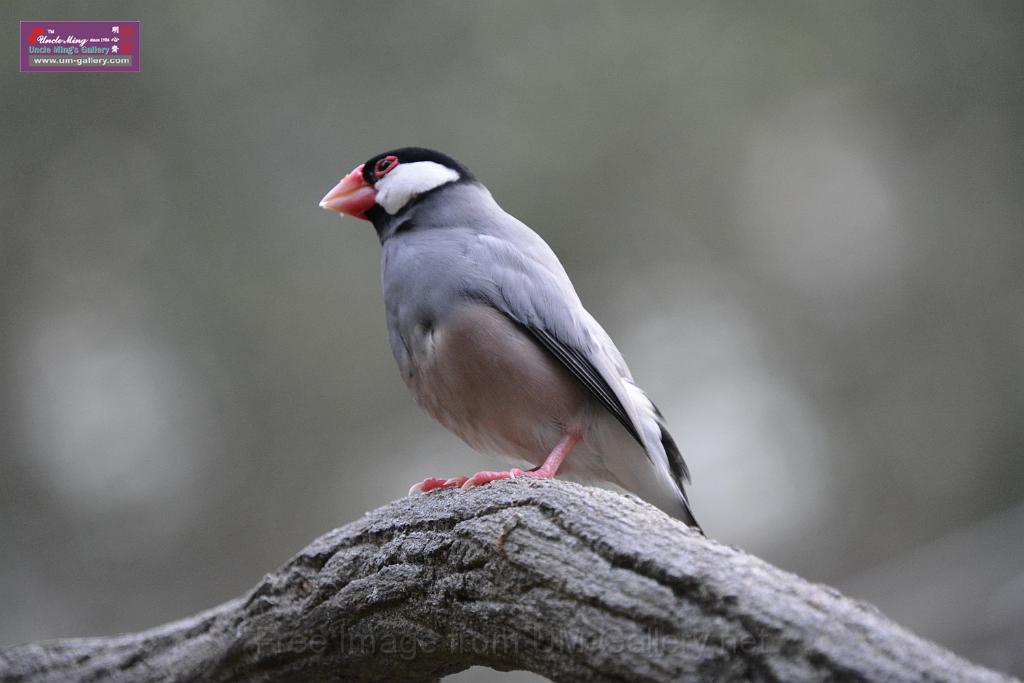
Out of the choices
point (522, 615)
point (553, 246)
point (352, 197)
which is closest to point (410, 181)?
point (352, 197)

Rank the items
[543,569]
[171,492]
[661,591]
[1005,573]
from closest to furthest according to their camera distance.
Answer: [661,591]
[543,569]
[1005,573]
[171,492]

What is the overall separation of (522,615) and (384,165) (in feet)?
5.75

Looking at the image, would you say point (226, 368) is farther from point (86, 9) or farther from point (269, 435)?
point (86, 9)

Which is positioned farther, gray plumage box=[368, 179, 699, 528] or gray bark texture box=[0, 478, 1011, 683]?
gray plumage box=[368, 179, 699, 528]

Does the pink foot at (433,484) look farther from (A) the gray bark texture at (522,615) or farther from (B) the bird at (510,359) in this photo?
(A) the gray bark texture at (522,615)

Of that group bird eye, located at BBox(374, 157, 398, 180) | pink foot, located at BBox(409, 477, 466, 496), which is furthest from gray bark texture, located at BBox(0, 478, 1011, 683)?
bird eye, located at BBox(374, 157, 398, 180)

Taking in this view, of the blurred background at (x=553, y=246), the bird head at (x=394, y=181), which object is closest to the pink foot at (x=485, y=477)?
the bird head at (x=394, y=181)

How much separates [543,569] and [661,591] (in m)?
0.29

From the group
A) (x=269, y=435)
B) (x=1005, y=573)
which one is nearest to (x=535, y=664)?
(x=1005, y=573)

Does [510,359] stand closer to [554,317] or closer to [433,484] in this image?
[554,317]

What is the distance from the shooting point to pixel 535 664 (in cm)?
192

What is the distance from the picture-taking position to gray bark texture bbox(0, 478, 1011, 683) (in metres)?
1.57

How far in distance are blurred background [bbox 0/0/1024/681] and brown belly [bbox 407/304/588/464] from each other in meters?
3.00

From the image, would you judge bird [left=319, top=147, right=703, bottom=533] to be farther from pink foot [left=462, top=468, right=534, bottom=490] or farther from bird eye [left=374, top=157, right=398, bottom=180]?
bird eye [left=374, top=157, right=398, bottom=180]
